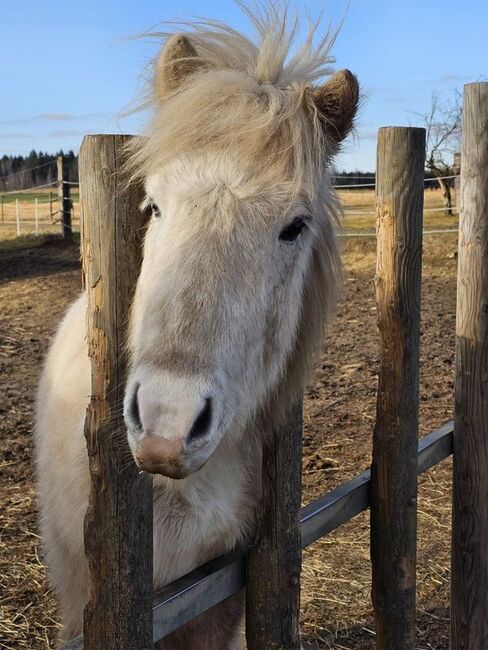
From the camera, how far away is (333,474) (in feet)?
16.5

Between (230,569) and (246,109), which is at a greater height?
(246,109)

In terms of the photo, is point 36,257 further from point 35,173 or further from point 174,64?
point 35,173

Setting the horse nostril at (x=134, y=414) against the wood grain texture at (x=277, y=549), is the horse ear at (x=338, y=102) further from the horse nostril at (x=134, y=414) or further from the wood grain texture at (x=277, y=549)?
the horse nostril at (x=134, y=414)

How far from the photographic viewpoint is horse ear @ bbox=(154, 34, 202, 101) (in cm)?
231

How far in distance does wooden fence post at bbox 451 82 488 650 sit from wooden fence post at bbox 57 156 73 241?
16768 mm

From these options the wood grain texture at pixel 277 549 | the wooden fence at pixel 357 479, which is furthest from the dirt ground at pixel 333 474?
the wood grain texture at pixel 277 549

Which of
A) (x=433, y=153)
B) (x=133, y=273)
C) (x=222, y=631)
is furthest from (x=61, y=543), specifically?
(x=433, y=153)

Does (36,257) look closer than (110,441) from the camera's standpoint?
No

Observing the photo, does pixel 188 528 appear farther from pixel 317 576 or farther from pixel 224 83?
pixel 317 576

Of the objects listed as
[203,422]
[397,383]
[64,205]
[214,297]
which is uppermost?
[64,205]

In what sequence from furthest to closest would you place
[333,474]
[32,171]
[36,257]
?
[32,171], [36,257], [333,474]

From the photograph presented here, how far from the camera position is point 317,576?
13.3 ft

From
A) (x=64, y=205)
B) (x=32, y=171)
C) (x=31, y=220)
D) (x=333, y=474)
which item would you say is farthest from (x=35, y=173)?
(x=333, y=474)

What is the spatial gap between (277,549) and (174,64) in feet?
5.39
